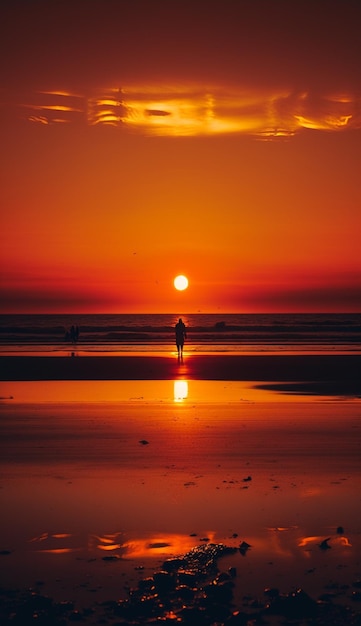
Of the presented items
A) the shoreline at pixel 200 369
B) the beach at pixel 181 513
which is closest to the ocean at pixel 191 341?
the shoreline at pixel 200 369

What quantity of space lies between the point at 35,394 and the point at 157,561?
1638 cm

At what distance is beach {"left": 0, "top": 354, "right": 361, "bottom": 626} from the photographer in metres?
6.18

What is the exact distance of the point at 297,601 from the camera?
19.9 feet

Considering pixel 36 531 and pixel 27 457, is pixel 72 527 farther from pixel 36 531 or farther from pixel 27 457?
pixel 27 457

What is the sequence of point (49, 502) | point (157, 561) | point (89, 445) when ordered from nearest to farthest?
1. point (157, 561)
2. point (49, 502)
3. point (89, 445)

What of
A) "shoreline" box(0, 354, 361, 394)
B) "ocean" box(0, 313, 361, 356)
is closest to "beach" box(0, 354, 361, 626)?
Answer: "shoreline" box(0, 354, 361, 394)

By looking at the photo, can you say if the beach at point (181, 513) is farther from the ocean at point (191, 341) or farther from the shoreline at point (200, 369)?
the ocean at point (191, 341)

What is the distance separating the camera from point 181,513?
29.0 ft

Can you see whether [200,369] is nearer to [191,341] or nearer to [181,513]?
[181,513]

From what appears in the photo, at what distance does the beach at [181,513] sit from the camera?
6.18 m

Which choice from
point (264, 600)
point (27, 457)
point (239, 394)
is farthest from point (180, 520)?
point (239, 394)

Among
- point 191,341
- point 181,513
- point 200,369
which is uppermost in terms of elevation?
point 191,341

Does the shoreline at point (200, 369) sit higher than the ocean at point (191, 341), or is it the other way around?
the ocean at point (191, 341)

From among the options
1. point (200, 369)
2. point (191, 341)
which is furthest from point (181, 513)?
point (191, 341)
